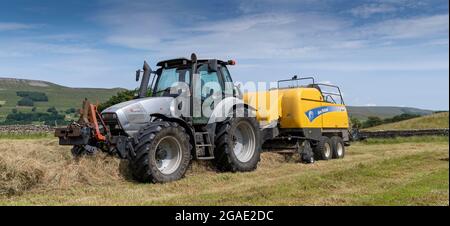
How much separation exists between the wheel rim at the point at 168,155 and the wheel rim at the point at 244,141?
90.0 inches

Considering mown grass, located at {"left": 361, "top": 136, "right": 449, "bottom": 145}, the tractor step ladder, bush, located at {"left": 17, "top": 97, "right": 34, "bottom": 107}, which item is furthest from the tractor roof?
bush, located at {"left": 17, "top": 97, "right": 34, "bottom": 107}

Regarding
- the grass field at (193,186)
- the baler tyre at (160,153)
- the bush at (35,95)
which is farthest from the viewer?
the bush at (35,95)

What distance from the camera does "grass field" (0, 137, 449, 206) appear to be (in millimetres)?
7312

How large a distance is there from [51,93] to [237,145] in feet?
266

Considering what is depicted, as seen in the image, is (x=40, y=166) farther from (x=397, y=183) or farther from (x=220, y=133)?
(x=397, y=183)

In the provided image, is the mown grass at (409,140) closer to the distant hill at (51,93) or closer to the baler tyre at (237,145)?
the baler tyre at (237,145)

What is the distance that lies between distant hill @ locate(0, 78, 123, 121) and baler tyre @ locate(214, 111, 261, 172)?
58.3m

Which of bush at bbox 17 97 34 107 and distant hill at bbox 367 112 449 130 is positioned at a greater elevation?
bush at bbox 17 97 34 107

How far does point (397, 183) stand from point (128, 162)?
542 centimetres

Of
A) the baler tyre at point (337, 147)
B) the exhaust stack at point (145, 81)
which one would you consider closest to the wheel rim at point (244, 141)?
the exhaust stack at point (145, 81)

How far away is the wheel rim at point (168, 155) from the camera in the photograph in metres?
9.47

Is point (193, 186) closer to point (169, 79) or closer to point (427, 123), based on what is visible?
point (169, 79)

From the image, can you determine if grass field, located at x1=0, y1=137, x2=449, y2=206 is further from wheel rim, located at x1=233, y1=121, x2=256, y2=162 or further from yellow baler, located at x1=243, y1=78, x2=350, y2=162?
yellow baler, located at x1=243, y1=78, x2=350, y2=162
